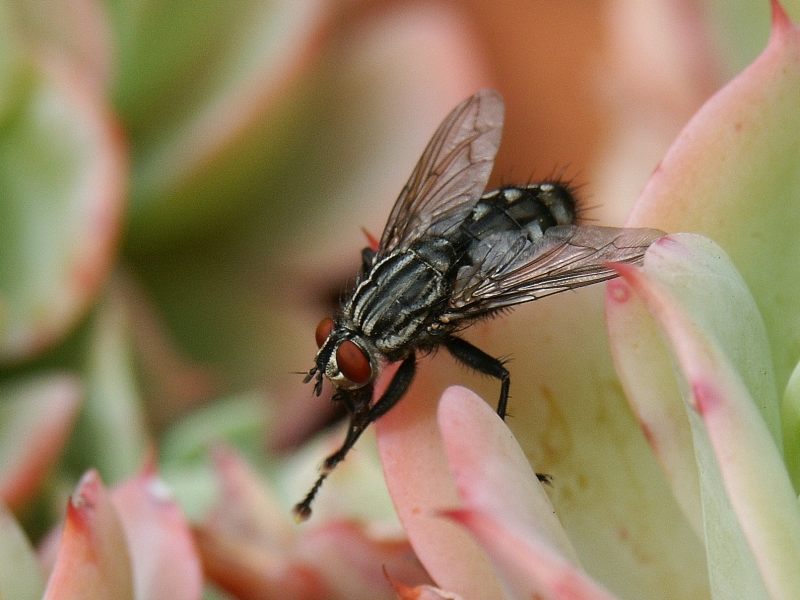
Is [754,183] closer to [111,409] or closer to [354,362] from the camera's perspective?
[354,362]

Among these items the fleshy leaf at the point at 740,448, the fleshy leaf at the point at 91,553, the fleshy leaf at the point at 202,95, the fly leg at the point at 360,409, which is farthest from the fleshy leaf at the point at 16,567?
the fleshy leaf at the point at 202,95

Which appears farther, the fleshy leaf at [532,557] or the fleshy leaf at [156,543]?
the fleshy leaf at [156,543]

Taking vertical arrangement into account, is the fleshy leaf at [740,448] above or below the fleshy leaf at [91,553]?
above

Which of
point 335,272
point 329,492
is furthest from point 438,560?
point 335,272

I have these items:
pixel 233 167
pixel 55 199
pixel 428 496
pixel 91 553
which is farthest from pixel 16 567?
pixel 233 167

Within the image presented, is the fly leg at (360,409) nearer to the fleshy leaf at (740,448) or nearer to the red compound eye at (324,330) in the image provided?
the red compound eye at (324,330)
